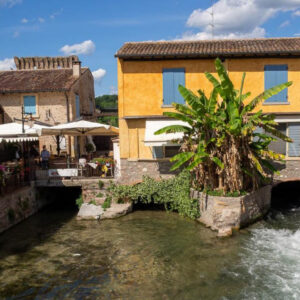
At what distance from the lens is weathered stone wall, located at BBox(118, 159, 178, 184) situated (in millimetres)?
16891

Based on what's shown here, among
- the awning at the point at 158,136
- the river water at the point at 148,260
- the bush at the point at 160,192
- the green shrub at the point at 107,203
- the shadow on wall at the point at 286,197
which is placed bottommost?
the river water at the point at 148,260

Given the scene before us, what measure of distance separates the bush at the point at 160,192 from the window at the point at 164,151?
1346mm

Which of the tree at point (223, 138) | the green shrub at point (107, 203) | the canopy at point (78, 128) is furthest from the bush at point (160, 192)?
the canopy at point (78, 128)

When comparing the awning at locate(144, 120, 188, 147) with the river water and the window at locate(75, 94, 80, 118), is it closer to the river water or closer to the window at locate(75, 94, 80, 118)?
the river water

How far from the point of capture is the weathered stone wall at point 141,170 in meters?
16.9

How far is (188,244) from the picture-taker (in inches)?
479

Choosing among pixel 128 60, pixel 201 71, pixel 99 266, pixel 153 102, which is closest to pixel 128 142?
pixel 153 102

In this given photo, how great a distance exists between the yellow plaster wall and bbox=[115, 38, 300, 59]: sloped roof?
1.48 ft

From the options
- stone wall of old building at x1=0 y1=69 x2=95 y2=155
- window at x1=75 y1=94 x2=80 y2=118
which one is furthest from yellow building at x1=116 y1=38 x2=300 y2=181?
window at x1=75 y1=94 x2=80 y2=118

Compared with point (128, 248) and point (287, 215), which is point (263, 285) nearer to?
point (128, 248)

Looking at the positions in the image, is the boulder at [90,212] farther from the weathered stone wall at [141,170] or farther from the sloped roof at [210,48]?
the sloped roof at [210,48]

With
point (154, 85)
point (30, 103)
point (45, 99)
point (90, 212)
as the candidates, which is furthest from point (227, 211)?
point (30, 103)

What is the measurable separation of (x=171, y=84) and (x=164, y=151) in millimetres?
3545

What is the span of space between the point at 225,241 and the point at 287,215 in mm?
5058
